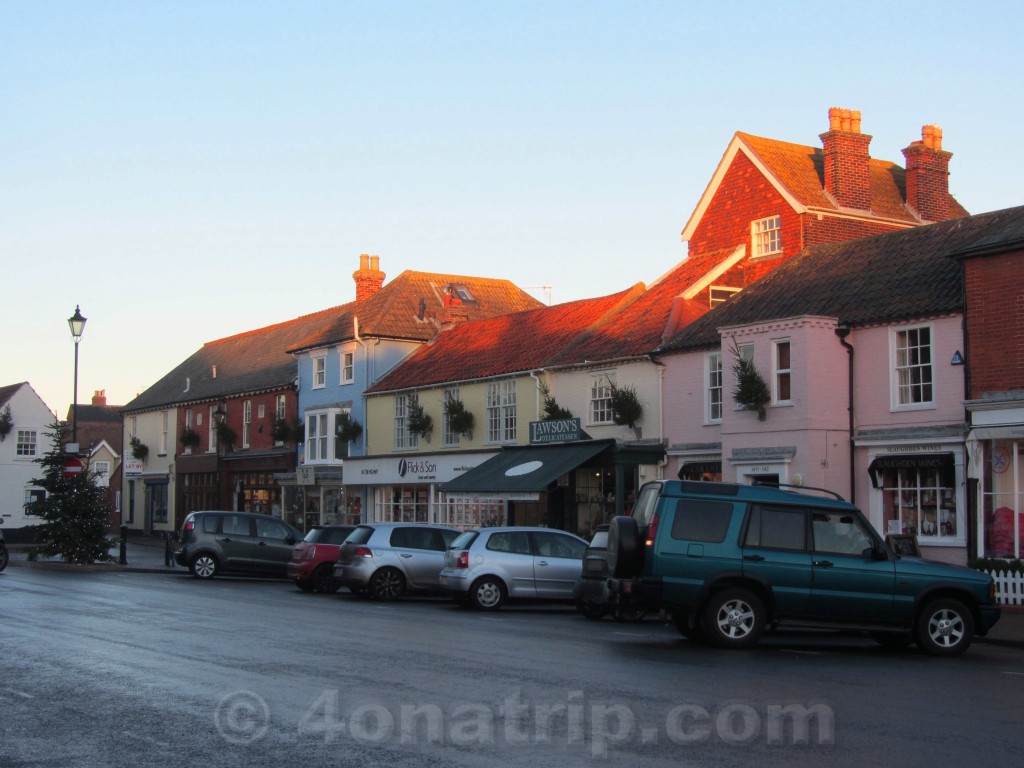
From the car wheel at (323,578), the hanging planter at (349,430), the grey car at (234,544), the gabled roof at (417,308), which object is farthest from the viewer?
the gabled roof at (417,308)

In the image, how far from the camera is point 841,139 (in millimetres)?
35562

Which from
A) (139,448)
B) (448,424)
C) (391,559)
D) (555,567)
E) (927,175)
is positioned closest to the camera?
(555,567)

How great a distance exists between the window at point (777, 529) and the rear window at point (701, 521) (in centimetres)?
33

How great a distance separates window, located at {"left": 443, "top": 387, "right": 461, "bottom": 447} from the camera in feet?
130

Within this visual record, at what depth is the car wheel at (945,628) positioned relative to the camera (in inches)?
611

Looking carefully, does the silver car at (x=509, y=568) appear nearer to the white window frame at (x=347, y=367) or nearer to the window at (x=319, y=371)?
the white window frame at (x=347, y=367)

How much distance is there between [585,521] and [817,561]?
58.5 ft

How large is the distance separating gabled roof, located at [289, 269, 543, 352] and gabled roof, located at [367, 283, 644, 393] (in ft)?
3.61

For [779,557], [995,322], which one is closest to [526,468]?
[995,322]

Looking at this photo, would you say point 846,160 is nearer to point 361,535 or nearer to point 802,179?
point 802,179

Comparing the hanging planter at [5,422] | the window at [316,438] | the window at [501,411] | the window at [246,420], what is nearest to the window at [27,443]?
the hanging planter at [5,422]

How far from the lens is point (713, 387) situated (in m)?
29.4

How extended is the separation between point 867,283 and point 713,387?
4.38 meters

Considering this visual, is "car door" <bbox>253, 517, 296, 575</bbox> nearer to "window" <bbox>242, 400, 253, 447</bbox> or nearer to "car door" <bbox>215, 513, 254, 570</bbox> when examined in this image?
"car door" <bbox>215, 513, 254, 570</bbox>
